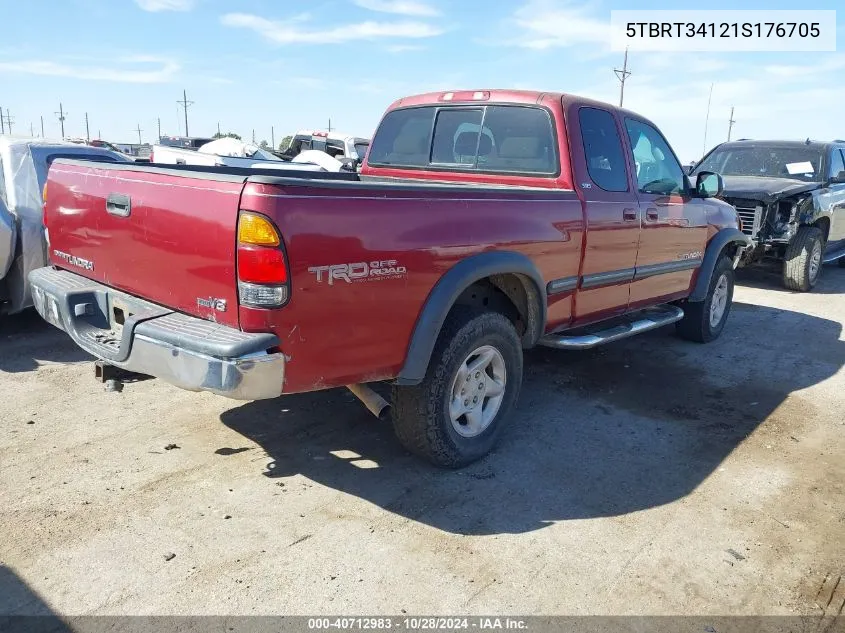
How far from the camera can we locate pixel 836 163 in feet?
32.5

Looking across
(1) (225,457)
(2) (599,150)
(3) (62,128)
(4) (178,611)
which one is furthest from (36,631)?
(3) (62,128)

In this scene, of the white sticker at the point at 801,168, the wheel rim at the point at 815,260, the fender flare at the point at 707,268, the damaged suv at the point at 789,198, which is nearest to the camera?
the fender flare at the point at 707,268

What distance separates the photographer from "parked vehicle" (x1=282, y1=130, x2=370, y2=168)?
58.2 feet

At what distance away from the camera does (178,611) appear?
2447mm

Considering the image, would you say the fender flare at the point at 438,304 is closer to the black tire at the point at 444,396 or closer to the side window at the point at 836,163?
the black tire at the point at 444,396

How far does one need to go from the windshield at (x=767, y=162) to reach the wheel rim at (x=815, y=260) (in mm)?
1019

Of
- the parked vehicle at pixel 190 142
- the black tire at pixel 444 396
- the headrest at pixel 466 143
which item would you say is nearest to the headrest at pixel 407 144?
the headrest at pixel 466 143

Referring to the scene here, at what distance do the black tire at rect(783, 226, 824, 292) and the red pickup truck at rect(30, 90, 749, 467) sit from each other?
188 inches

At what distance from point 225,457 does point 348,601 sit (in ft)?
4.63

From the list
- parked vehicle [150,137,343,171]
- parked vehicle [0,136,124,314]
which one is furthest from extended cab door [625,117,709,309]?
parked vehicle [0,136,124,314]

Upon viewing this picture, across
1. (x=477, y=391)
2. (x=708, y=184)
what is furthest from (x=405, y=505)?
(x=708, y=184)

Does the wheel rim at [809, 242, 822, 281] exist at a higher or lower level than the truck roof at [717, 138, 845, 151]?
lower

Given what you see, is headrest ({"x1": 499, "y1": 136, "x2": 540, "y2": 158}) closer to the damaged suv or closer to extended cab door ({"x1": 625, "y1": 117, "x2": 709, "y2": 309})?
extended cab door ({"x1": 625, "y1": 117, "x2": 709, "y2": 309})

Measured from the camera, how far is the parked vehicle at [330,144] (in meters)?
17.7
